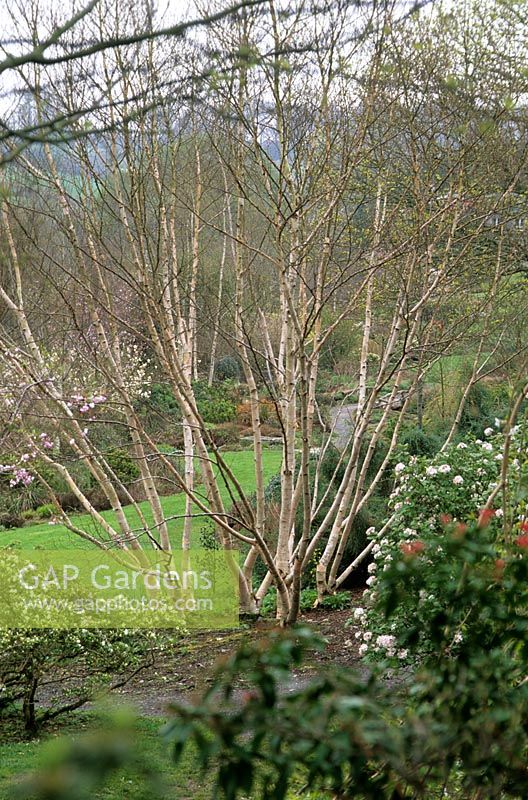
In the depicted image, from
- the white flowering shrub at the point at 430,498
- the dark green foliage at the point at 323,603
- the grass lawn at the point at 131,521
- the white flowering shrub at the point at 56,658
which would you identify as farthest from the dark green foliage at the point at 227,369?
the white flowering shrub at the point at 430,498

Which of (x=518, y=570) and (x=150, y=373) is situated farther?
(x=150, y=373)

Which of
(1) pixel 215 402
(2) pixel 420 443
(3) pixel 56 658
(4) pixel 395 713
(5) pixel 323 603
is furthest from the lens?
(1) pixel 215 402

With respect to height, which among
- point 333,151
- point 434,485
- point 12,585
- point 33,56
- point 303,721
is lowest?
point 12,585

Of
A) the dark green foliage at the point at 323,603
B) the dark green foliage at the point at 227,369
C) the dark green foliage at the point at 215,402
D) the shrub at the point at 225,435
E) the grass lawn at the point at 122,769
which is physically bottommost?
the dark green foliage at the point at 323,603

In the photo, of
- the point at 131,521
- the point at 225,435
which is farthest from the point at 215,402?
the point at 131,521

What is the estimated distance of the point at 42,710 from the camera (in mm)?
7086

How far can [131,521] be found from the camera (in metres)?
13.5

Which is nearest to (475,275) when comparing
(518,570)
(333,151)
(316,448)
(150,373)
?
(316,448)

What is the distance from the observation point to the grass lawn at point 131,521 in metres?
12.2

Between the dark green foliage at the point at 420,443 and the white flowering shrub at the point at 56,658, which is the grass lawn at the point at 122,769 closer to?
the white flowering shrub at the point at 56,658

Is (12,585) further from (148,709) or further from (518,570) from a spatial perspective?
(518,570)

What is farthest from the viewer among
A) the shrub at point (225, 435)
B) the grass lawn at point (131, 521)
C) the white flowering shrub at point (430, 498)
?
the shrub at point (225, 435)

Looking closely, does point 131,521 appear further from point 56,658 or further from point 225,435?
point 56,658

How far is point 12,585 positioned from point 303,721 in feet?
18.4
